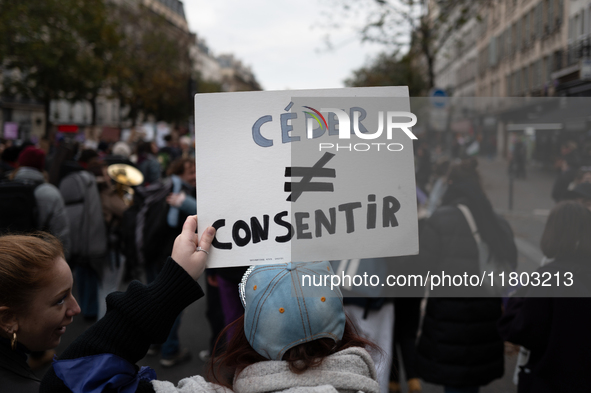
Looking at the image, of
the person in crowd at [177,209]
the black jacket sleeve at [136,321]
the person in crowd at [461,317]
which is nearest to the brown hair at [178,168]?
the person in crowd at [177,209]

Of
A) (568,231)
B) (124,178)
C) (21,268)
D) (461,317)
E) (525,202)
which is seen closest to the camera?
→ (21,268)

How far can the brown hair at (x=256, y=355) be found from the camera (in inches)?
55.0

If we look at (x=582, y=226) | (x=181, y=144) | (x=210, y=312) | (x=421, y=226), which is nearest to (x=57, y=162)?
(x=210, y=312)

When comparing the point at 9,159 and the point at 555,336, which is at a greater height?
the point at 9,159

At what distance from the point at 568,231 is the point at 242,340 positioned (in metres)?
1.46

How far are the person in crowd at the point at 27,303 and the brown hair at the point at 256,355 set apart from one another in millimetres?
595

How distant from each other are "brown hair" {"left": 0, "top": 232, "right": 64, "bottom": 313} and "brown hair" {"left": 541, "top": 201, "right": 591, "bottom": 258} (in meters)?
1.96

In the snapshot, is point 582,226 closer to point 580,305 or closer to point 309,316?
point 580,305

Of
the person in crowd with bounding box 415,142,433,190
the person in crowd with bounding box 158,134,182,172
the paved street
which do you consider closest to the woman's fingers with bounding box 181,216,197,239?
the person in crowd with bounding box 415,142,433,190

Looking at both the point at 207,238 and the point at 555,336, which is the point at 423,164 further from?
the point at 207,238

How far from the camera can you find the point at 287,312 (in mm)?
1418

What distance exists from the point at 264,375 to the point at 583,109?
1573mm

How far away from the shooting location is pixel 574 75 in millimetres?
22734

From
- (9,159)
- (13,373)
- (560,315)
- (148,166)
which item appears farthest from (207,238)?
(148,166)
